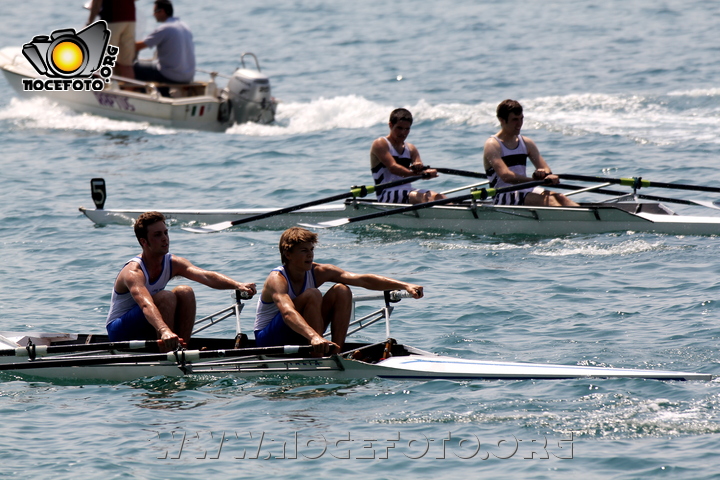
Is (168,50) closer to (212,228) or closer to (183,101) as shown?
(183,101)

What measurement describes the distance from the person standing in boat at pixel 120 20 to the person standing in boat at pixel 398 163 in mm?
7699

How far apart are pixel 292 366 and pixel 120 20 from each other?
12.2 m

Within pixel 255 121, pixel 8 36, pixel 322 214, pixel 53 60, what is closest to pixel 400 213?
pixel 322 214

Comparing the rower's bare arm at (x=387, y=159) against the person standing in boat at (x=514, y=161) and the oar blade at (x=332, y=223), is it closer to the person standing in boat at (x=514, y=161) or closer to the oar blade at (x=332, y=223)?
the oar blade at (x=332, y=223)

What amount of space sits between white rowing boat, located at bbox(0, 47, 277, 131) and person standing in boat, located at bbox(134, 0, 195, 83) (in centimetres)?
22

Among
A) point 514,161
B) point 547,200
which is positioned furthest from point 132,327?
point 547,200

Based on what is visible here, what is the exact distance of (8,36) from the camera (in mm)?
29719

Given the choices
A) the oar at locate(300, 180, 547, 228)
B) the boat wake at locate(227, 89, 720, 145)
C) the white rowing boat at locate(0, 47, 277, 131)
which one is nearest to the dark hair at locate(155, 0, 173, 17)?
the white rowing boat at locate(0, 47, 277, 131)

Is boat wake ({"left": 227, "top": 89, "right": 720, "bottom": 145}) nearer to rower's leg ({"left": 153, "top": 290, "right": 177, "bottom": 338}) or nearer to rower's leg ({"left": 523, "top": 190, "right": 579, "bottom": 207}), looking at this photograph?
rower's leg ({"left": 523, "top": 190, "right": 579, "bottom": 207})

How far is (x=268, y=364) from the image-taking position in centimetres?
716

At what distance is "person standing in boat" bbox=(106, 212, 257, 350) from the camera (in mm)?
7195

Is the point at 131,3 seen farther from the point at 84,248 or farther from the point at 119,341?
the point at 119,341

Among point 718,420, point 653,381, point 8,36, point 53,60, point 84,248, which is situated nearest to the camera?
point 718,420

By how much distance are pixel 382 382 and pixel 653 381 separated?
6.22 ft
